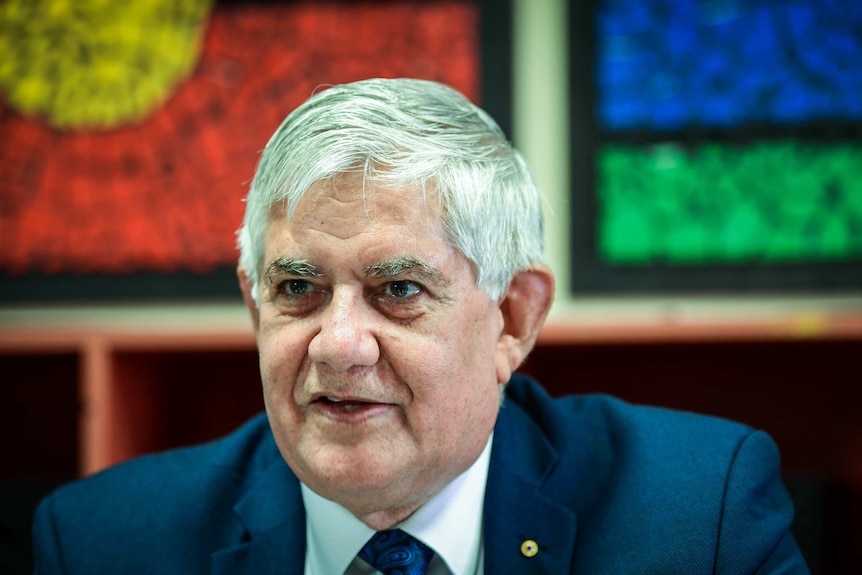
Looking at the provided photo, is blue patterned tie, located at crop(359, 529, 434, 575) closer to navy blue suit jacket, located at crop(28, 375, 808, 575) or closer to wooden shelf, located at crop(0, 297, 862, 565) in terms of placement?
navy blue suit jacket, located at crop(28, 375, 808, 575)

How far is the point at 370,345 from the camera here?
46.2 inches

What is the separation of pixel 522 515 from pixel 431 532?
6.3 inches

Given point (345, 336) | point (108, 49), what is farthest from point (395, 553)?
point (108, 49)

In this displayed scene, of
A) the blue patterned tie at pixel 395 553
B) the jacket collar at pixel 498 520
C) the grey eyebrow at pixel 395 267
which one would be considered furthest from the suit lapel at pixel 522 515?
the grey eyebrow at pixel 395 267

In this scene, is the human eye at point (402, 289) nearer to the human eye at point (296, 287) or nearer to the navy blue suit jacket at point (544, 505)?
the human eye at point (296, 287)

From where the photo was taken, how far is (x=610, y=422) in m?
1.54

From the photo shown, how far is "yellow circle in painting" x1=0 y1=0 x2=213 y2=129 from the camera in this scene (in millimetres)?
2508

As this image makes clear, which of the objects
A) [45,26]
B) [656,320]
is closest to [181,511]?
[656,320]

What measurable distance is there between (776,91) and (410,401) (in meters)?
1.77

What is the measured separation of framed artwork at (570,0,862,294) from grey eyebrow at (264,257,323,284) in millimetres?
1426

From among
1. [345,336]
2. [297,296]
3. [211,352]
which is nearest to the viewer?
[345,336]

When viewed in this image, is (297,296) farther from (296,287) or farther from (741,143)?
(741,143)

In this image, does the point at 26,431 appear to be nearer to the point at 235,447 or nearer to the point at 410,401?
the point at 235,447

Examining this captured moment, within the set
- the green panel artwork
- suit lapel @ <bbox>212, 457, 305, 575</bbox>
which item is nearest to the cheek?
suit lapel @ <bbox>212, 457, 305, 575</bbox>
